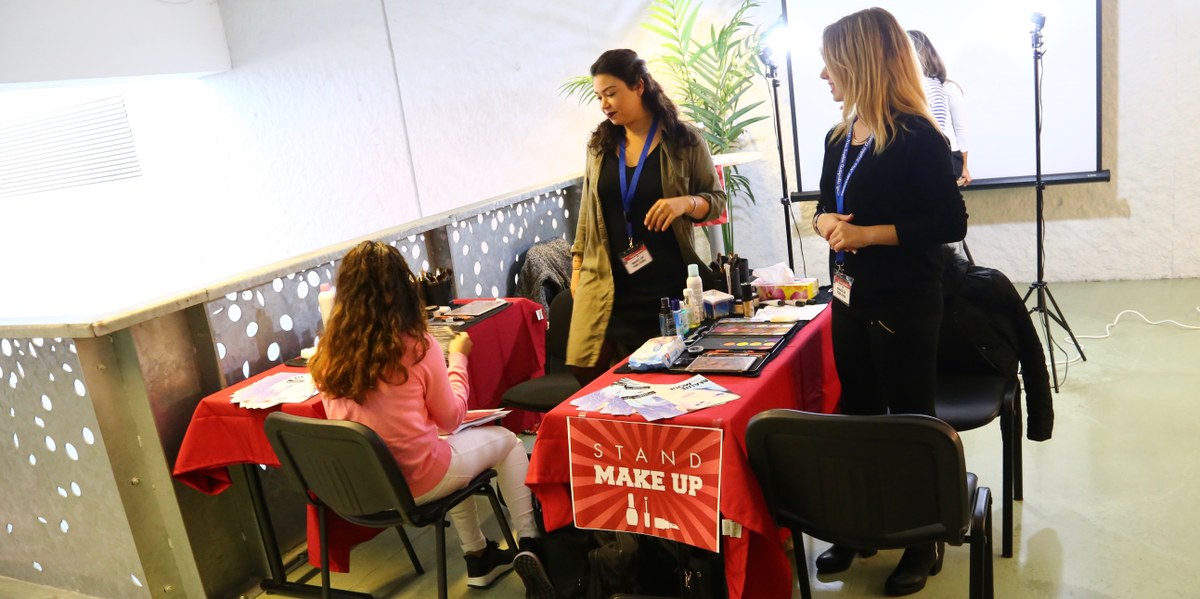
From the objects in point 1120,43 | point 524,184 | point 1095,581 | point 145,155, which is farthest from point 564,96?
point 1095,581

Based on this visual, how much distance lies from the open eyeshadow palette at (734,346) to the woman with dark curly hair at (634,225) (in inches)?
9.3

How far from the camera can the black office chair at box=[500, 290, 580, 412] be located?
2.98 metres

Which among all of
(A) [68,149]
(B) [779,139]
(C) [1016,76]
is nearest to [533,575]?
(B) [779,139]

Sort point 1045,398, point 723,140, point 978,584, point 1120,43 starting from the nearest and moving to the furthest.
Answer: point 978,584
point 1045,398
point 1120,43
point 723,140

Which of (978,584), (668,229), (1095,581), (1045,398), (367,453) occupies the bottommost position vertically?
(1095,581)

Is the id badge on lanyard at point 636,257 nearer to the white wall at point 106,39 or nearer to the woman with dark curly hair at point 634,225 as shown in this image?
the woman with dark curly hair at point 634,225

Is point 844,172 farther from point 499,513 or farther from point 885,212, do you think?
point 499,513

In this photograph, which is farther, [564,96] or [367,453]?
[564,96]

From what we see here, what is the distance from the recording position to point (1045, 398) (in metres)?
2.42

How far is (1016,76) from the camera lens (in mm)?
4848

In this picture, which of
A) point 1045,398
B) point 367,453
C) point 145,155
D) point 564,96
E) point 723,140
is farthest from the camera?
point 145,155

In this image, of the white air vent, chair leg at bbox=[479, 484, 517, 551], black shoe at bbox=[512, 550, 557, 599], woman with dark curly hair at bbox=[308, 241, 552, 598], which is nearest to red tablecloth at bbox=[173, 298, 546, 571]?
woman with dark curly hair at bbox=[308, 241, 552, 598]

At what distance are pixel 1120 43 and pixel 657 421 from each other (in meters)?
4.22

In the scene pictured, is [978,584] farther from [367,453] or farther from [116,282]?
[116,282]
